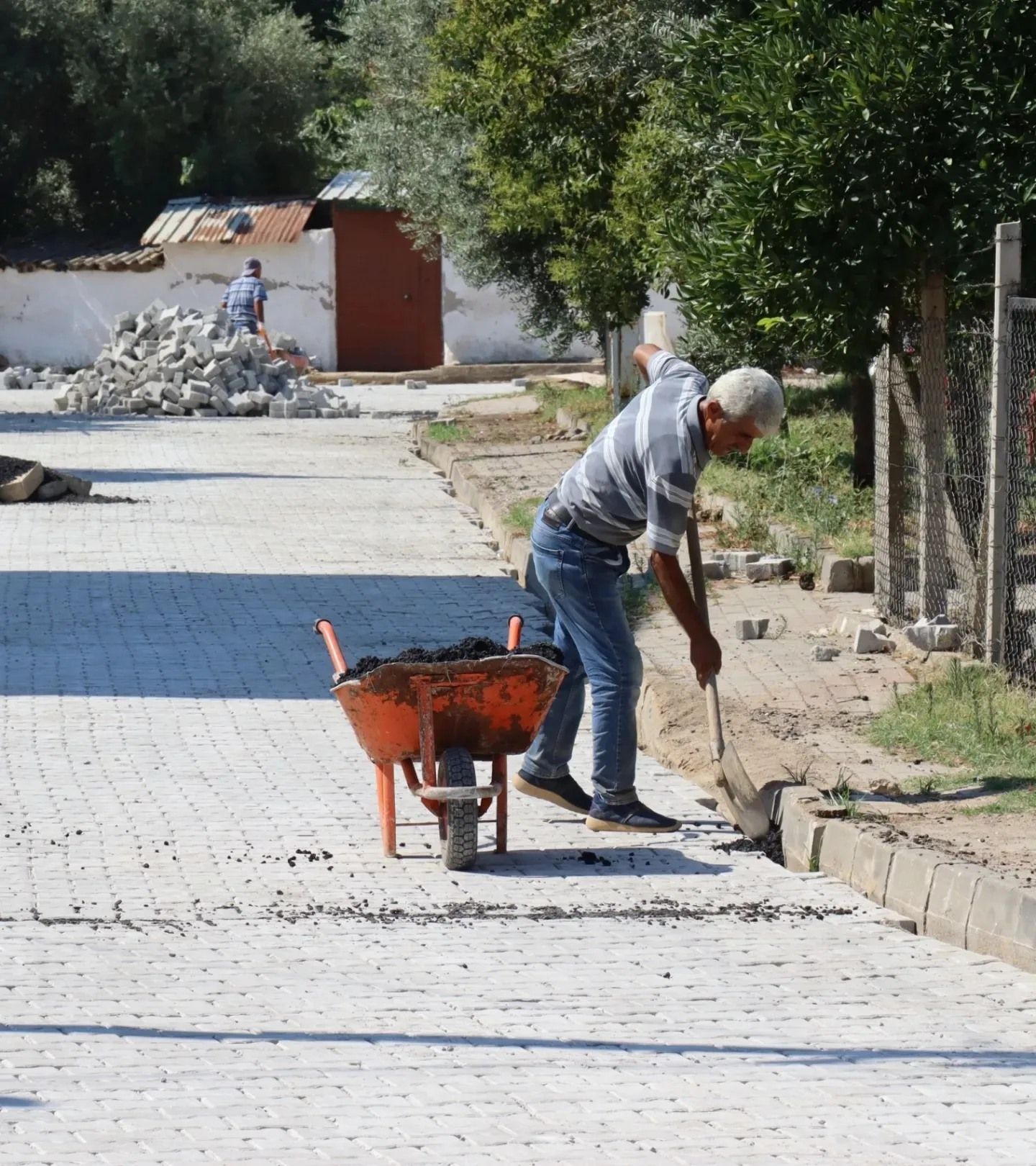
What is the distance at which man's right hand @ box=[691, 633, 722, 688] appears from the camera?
7078 millimetres

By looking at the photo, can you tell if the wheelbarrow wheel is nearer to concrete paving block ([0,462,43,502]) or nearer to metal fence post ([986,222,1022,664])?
metal fence post ([986,222,1022,664])

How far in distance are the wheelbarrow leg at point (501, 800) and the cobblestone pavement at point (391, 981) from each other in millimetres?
91

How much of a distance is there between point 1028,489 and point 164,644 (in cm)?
498

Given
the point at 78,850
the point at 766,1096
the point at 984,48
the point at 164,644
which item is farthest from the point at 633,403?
the point at 164,644

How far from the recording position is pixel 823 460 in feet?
54.1

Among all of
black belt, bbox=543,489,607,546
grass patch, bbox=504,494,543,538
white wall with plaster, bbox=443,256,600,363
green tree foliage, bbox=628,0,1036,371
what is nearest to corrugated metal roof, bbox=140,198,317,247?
white wall with plaster, bbox=443,256,600,363

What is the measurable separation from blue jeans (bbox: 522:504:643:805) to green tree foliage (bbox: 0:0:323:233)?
117 ft

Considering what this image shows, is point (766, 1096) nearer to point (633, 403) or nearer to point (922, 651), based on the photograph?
point (633, 403)

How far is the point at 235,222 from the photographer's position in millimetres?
38375

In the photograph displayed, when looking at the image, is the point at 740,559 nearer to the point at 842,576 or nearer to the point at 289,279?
the point at 842,576

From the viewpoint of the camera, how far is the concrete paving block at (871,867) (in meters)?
6.67

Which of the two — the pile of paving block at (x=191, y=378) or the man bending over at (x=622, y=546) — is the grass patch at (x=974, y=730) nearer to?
the man bending over at (x=622, y=546)

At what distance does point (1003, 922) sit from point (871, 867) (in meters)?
0.81

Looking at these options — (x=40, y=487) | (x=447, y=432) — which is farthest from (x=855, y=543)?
(x=447, y=432)
